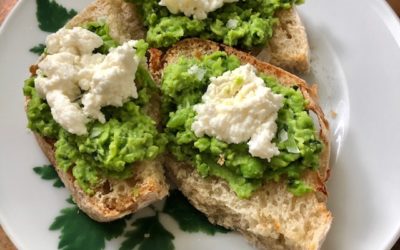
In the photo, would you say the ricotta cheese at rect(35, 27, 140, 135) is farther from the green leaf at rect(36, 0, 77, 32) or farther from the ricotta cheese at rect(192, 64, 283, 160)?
the green leaf at rect(36, 0, 77, 32)

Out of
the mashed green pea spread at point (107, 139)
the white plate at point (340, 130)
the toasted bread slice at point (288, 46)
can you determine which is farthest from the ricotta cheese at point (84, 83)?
the toasted bread slice at point (288, 46)

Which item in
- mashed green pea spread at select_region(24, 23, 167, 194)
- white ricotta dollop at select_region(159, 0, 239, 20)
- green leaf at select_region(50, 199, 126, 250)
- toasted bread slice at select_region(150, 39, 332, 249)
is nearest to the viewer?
mashed green pea spread at select_region(24, 23, 167, 194)

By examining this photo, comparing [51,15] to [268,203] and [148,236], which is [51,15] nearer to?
[148,236]

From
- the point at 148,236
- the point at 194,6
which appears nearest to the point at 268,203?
the point at 148,236

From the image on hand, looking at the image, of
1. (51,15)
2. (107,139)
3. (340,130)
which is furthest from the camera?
(51,15)

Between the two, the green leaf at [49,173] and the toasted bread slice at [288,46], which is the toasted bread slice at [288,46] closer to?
the toasted bread slice at [288,46]

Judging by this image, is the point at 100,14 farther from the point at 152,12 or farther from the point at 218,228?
the point at 218,228

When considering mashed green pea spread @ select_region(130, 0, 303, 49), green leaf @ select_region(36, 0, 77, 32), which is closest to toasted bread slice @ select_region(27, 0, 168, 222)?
mashed green pea spread @ select_region(130, 0, 303, 49)
